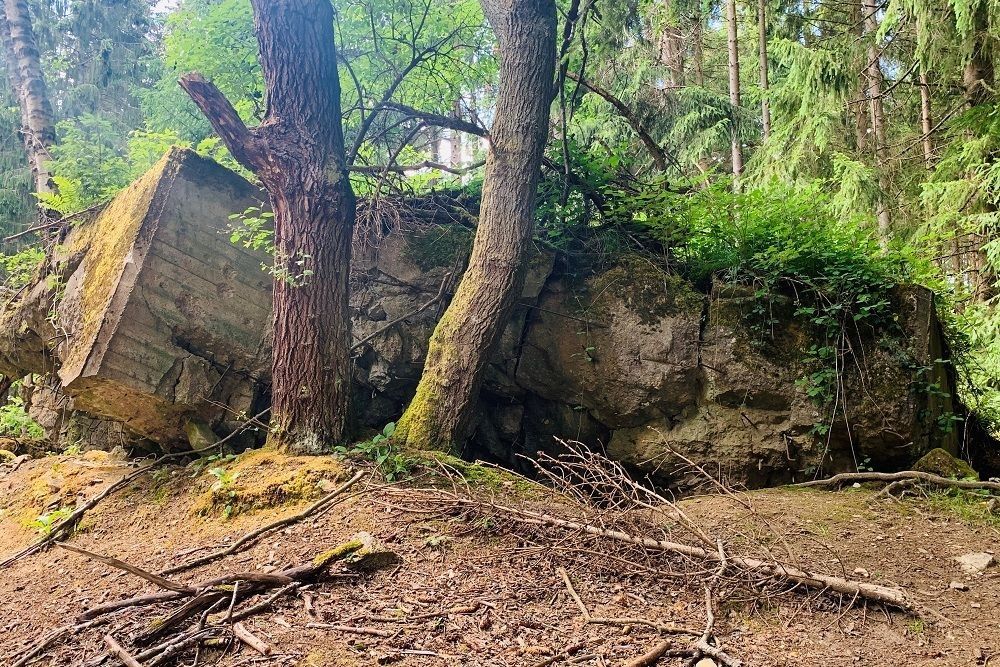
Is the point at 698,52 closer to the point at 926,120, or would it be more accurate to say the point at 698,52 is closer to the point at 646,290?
the point at 926,120

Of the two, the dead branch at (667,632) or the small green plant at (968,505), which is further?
the small green plant at (968,505)

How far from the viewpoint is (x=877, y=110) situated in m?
10.6

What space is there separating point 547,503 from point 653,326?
2.34 meters

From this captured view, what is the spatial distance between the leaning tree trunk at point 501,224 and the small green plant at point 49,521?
8.05ft

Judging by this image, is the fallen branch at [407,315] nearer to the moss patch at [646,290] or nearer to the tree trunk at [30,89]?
the moss patch at [646,290]

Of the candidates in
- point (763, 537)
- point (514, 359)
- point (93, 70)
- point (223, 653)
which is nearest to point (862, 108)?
point (514, 359)

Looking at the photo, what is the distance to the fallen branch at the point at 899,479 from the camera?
13.7 feet

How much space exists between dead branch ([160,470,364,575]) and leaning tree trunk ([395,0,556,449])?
82cm

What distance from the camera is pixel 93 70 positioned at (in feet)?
45.7

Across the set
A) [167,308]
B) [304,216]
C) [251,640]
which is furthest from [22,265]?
[251,640]

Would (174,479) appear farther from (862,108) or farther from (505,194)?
(862,108)

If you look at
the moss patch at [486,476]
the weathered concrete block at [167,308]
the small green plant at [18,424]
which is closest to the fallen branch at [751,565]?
the moss patch at [486,476]

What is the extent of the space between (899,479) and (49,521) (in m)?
6.25

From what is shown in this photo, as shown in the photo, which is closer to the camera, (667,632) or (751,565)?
(667,632)
